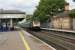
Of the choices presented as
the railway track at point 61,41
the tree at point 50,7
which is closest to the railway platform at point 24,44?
the railway track at point 61,41

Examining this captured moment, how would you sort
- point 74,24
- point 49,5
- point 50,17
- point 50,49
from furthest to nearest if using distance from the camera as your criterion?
1. point 50,17
2. point 49,5
3. point 74,24
4. point 50,49

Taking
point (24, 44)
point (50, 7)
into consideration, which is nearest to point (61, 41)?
point (24, 44)

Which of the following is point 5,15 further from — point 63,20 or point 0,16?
point 63,20

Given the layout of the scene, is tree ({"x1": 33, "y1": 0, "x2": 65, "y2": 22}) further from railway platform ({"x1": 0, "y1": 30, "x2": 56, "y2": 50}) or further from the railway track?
railway platform ({"x1": 0, "y1": 30, "x2": 56, "y2": 50})

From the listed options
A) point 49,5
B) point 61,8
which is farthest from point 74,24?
point 61,8

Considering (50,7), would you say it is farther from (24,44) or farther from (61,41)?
(24,44)

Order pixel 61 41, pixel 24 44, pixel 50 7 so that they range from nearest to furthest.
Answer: pixel 24 44 < pixel 61 41 < pixel 50 7

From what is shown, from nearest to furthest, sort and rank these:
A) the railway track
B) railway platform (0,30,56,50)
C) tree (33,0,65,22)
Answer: railway platform (0,30,56,50)
the railway track
tree (33,0,65,22)

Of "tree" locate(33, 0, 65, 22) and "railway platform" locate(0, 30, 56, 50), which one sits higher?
"tree" locate(33, 0, 65, 22)

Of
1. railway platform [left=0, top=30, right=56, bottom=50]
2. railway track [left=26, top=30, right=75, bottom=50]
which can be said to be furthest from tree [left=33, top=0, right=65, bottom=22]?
railway platform [left=0, top=30, right=56, bottom=50]

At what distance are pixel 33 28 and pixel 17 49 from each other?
46.3 m

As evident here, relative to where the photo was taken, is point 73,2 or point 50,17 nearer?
point 73,2

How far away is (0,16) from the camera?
83188 millimetres

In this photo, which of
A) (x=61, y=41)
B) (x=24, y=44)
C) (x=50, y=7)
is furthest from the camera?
(x=50, y=7)
